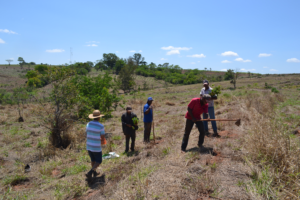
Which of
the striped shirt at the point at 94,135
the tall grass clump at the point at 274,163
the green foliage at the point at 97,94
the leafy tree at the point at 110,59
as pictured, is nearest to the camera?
the tall grass clump at the point at 274,163

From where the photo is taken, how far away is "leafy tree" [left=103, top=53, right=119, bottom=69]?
9062 cm

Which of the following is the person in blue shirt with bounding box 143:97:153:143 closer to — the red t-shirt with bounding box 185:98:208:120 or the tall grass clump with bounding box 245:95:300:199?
the red t-shirt with bounding box 185:98:208:120

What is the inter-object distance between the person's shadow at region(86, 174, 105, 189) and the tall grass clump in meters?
3.22

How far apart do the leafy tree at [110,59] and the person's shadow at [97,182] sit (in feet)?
293

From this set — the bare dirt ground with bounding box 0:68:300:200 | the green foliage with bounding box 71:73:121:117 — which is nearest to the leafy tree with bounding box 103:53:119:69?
the green foliage with bounding box 71:73:121:117

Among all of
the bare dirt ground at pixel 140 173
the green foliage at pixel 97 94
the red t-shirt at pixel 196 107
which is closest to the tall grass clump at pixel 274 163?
the bare dirt ground at pixel 140 173

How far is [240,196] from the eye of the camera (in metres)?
3.23

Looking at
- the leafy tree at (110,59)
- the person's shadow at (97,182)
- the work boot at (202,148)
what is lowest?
the person's shadow at (97,182)

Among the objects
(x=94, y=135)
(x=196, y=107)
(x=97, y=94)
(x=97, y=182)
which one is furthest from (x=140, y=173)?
(x=97, y=94)

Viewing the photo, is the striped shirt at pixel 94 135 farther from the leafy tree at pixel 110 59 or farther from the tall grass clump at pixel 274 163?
the leafy tree at pixel 110 59

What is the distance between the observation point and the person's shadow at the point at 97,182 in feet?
14.9

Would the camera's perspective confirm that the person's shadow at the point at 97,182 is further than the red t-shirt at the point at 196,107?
No

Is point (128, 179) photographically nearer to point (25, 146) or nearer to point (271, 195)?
point (271, 195)

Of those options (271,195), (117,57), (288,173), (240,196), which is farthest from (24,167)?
(117,57)
